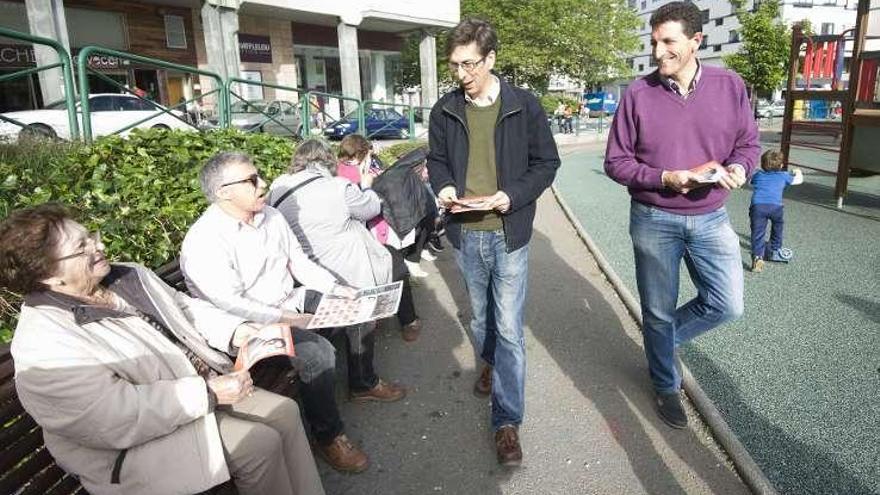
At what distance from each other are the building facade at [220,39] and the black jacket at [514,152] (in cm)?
1495

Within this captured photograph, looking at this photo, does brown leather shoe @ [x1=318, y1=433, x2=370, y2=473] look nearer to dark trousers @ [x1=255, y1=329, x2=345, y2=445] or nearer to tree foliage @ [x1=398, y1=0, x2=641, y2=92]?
dark trousers @ [x1=255, y1=329, x2=345, y2=445]

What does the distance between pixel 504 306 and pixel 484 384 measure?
887 millimetres

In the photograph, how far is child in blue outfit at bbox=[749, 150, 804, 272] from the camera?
578 cm

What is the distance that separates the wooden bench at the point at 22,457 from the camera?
186 cm

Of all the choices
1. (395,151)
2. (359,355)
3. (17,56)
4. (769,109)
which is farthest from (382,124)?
(769,109)

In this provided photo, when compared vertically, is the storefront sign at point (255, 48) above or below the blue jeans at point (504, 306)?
above

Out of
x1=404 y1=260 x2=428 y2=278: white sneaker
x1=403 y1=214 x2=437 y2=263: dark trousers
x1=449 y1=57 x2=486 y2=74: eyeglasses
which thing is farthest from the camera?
x1=404 y1=260 x2=428 y2=278: white sneaker

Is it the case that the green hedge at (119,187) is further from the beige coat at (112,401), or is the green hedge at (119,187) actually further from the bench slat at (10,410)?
the beige coat at (112,401)

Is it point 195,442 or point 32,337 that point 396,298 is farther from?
point 32,337

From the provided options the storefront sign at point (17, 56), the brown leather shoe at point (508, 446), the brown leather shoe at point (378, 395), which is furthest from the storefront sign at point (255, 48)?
the brown leather shoe at point (508, 446)

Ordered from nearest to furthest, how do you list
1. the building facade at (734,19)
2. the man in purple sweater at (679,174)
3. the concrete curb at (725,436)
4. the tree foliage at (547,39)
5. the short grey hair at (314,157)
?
the concrete curb at (725,436) → the man in purple sweater at (679,174) → the short grey hair at (314,157) → the tree foliage at (547,39) → the building facade at (734,19)

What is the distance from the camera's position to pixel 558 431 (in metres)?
3.22

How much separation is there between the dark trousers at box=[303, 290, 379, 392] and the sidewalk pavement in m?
0.14

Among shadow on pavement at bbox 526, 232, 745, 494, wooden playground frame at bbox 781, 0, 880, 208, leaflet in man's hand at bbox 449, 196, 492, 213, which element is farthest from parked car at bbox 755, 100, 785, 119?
leaflet in man's hand at bbox 449, 196, 492, 213
